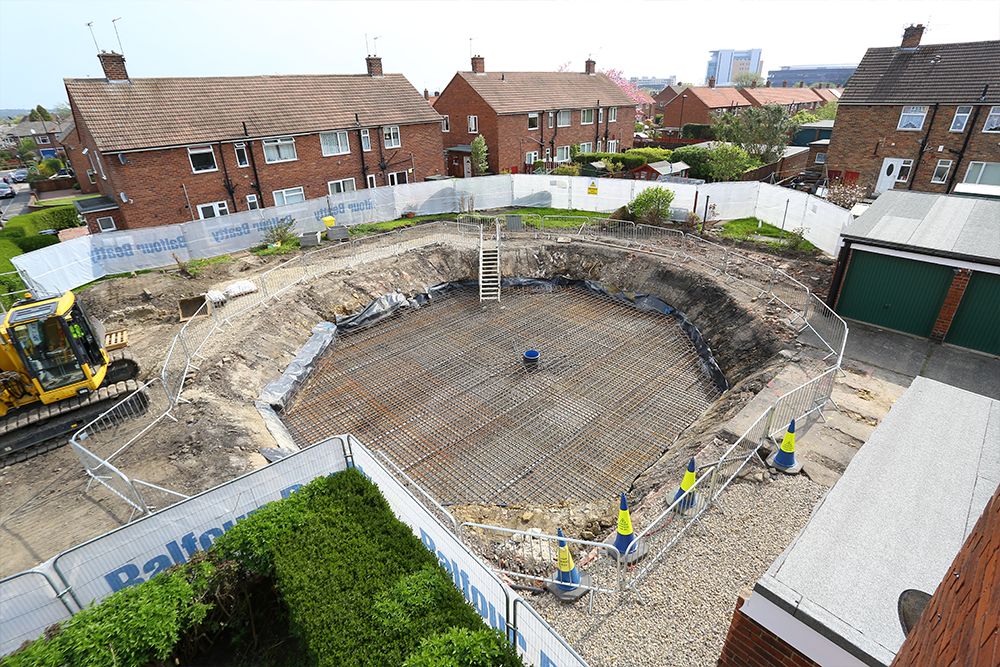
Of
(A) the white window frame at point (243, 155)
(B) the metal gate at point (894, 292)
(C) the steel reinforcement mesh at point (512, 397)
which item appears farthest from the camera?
(A) the white window frame at point (243, 155)

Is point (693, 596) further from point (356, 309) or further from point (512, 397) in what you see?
point (356, 309)

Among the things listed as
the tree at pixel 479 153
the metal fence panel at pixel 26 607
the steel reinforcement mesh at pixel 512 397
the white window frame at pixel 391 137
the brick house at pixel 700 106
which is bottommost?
the steel reinforcement mesh at pixel 512 397

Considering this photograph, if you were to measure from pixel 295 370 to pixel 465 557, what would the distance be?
10784mm

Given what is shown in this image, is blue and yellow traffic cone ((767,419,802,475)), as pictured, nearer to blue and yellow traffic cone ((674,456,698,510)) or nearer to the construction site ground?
the construction site ground

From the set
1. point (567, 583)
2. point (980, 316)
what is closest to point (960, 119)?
point (980, 316)

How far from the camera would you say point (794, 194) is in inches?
853

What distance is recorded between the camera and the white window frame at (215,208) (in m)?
23.5

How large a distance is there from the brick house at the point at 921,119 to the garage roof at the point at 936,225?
11300 millimetres

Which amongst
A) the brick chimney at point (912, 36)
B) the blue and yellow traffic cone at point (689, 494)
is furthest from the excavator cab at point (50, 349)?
the brick chimney at point (912, 36)

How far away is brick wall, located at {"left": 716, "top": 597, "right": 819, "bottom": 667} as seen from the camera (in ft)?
14.0

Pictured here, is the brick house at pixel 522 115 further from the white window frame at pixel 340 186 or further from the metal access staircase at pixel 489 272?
the metal access staircase at pixel 489 272

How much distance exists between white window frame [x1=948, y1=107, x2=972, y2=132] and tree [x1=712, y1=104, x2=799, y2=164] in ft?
28.3

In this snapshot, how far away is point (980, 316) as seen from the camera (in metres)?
12.3

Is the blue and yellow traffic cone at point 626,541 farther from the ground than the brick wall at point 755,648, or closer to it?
closer to it
